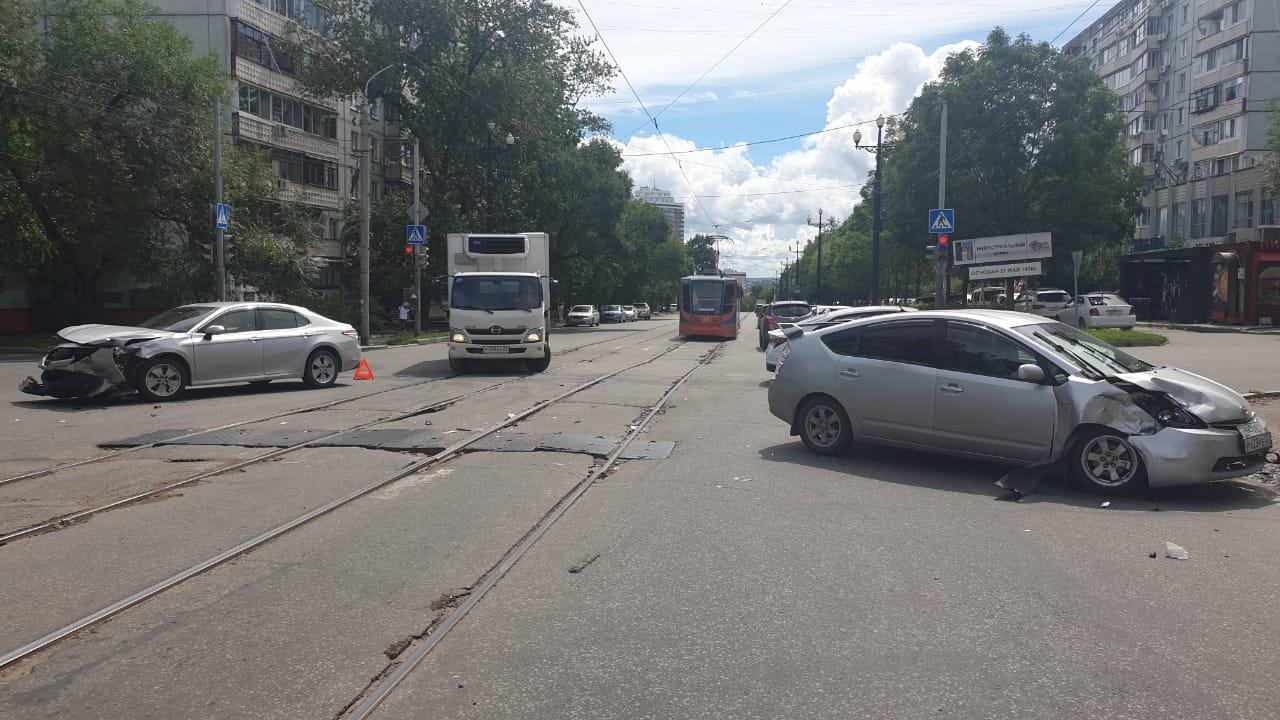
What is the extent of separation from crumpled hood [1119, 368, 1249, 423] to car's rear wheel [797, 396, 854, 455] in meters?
2.64

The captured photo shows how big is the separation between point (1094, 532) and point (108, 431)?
10.3 m

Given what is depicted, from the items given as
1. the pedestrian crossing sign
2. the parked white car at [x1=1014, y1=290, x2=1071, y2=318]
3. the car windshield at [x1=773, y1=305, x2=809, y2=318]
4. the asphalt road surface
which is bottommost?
the asphalt road surface

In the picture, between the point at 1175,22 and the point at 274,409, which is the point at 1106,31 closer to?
the point at 1175,22

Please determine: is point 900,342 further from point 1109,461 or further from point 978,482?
point 1109,461

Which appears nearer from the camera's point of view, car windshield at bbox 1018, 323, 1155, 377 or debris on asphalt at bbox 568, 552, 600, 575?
debris on asphalt at bbox 568, 552, 600, 575

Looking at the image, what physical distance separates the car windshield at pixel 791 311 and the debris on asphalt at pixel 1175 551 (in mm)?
20868

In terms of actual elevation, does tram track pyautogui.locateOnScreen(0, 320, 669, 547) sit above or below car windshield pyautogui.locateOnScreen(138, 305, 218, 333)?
below

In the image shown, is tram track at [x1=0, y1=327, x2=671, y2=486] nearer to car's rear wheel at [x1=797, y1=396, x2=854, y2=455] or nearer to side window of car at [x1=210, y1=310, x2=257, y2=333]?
side window of car at [x1=210, y1=310, x2=257, y2=333]

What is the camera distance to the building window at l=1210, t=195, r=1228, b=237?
60250 millimetres

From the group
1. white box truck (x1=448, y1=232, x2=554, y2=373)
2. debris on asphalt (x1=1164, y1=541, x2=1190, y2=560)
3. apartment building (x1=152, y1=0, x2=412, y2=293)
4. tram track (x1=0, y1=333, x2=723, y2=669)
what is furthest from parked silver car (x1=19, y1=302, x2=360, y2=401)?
apartment building (x1=152, y1=0, x2=412, y2=293)

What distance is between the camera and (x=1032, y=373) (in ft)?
27.6

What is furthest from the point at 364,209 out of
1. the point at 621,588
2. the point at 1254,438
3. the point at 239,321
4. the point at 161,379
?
the point at 621,588

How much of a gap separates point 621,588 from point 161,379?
438 inches

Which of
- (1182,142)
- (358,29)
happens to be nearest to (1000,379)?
(358,29)
